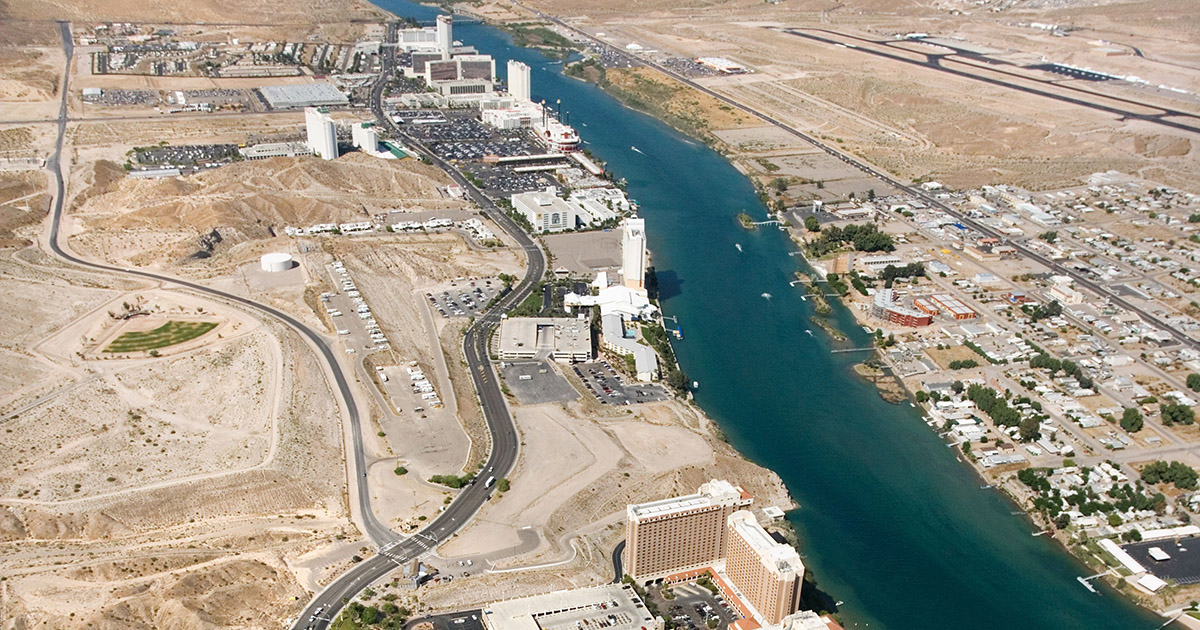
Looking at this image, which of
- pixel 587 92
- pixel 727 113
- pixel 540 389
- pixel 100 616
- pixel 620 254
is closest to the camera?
pixel 100 616

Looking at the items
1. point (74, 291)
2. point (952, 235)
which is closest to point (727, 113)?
point (952, 235)

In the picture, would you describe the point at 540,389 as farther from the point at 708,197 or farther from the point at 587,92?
the point at 587,92

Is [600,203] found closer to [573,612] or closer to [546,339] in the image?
[546,339]

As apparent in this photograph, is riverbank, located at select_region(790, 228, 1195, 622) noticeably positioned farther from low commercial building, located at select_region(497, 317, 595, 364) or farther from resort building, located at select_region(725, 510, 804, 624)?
low commercial building, located at select_region(497, 317, 595, 364)

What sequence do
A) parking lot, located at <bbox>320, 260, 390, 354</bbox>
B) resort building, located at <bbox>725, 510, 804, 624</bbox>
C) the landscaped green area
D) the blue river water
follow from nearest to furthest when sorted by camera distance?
resort building, located at <bbox>725, 510, 804, 624</bbox> → the blue river water → the landscaped green area → parking lot, located at <bbox>320, 260, 390, 354</bbox>

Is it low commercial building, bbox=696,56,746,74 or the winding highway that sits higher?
low commercial building, bbox=696,56,746,74

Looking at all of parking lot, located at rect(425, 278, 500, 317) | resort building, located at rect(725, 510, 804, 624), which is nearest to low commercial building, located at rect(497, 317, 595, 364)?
parking lot, located at rect(425, 278, 500, 317)
